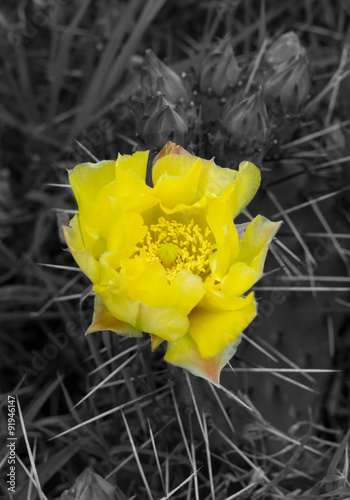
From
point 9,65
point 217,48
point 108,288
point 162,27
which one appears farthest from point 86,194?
point 162,27

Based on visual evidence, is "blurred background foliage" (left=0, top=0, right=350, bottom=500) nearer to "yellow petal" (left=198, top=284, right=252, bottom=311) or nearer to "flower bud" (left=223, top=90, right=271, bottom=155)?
"flower bud" (left=223, top=90, right=271, bottom=155)

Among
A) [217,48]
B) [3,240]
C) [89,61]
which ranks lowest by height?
[3,240]

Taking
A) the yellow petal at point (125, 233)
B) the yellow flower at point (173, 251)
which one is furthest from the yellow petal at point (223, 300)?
the yellow petal at point (125, 233)

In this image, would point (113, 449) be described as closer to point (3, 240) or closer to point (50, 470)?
point (50, 470)

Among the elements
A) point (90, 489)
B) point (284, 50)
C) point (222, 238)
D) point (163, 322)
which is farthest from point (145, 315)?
point (284, 50)

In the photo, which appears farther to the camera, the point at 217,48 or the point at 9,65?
the point at 9,65

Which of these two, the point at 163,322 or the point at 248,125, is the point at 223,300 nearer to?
the point at 163,322

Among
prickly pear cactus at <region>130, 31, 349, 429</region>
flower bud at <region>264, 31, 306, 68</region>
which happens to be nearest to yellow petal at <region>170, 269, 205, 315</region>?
prickly pear cactus at <region>130, 31, 349, 429</region>
